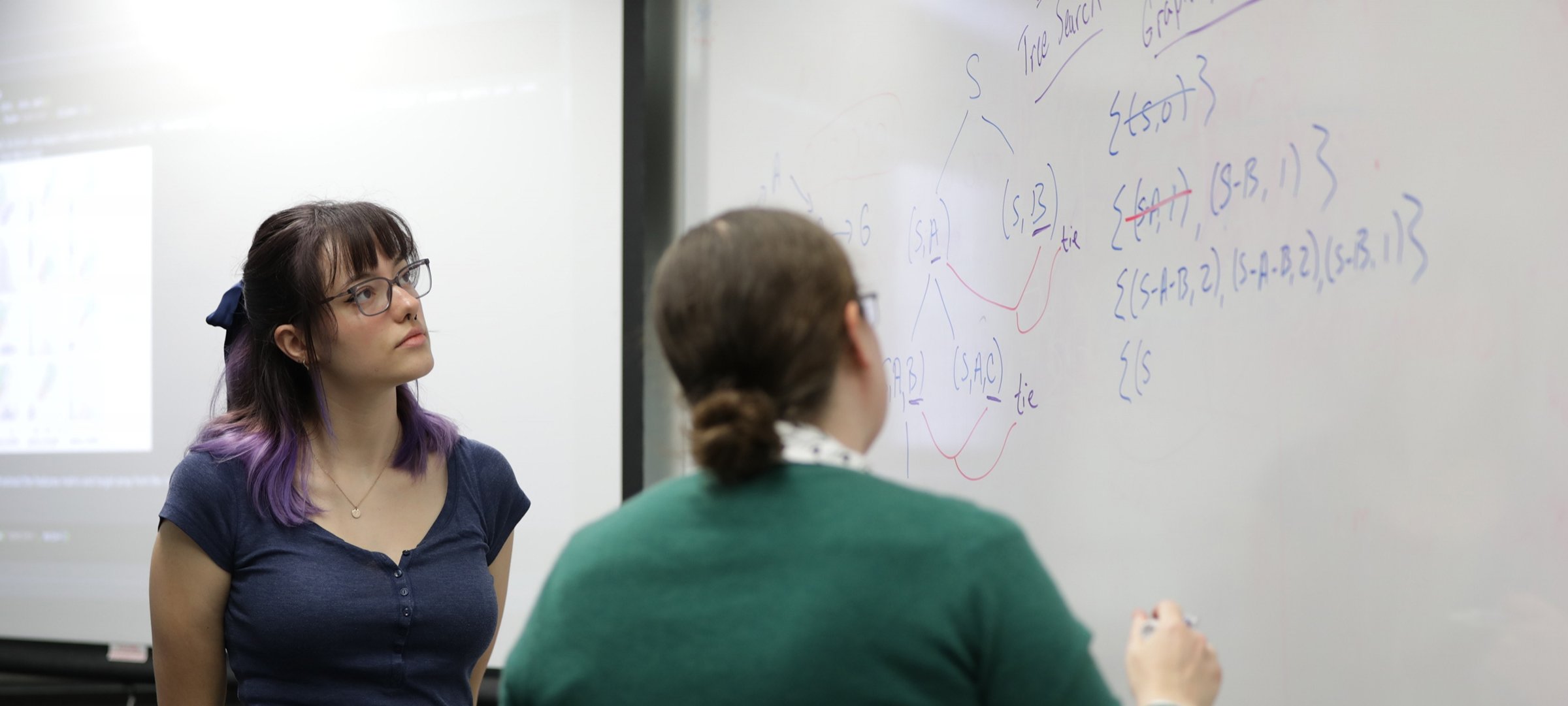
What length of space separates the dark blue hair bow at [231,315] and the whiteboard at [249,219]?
69 centimetres

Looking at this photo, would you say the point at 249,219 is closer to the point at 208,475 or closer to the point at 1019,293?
the point at 208,475

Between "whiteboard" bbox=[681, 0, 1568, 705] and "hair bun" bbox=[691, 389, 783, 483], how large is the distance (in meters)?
0.70

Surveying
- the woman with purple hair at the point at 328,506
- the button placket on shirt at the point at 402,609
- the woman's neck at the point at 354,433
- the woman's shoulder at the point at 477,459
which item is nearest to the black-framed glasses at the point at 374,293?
the woman with purple hair at the point at 328,506

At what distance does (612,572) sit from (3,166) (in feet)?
8.46

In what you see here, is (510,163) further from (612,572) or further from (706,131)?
(612,572)

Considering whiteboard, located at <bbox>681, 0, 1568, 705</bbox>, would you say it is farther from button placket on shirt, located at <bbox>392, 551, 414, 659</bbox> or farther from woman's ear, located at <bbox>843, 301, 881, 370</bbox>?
button placket on shirt, located at <bbox>392, 551, 414, 659</bbox>

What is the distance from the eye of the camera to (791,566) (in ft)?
2.37

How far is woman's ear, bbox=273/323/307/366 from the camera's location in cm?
143

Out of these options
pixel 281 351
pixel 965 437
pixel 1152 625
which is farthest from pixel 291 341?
pixel 1152 625

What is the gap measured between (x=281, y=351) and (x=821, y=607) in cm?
100

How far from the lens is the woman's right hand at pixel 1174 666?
760 millimetres

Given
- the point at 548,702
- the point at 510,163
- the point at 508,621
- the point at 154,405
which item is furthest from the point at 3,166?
the point at 548,702

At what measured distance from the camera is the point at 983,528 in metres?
0.71

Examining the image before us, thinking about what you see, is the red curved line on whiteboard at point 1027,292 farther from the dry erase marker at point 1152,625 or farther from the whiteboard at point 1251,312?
the dry erase marker at point 1152,625
